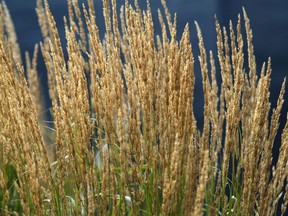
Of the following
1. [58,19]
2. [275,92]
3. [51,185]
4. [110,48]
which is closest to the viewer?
[51,185]

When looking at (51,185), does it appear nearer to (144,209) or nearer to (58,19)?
(144,209)

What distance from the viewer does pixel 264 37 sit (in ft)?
15.6

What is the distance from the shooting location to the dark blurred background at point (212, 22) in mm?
4660

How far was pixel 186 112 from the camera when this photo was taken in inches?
78.0

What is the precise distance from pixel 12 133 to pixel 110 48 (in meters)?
0.46

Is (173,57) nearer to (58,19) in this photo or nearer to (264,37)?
(264,37)

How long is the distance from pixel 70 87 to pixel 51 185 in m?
0.33

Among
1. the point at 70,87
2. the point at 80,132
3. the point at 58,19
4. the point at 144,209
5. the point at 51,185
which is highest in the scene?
the point at 58,19

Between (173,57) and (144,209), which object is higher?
(173,57)

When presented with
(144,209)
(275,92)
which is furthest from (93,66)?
(275,92)

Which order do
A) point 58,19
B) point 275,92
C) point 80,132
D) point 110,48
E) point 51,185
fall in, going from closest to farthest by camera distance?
point 80,132 → point 51,185 → point 110,48 → point 275,92 → point 58,19

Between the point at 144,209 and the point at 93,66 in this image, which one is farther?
the point at 144,209

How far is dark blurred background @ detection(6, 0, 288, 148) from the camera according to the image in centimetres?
466

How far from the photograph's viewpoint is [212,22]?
5.13 metres
